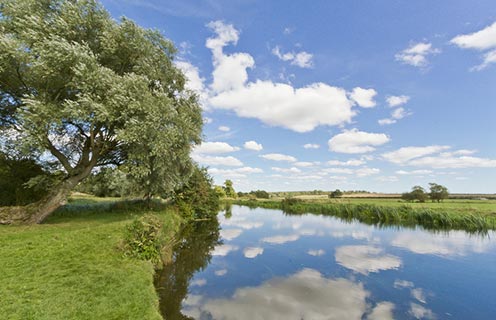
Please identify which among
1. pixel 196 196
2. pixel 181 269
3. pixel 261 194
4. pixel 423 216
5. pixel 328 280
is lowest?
pixel 328 280

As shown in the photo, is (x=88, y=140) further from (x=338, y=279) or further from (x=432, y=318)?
(x=432, y=318)

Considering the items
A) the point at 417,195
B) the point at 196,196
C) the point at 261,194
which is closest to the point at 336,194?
the point at 417,195

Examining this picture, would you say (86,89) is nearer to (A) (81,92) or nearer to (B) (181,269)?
(A) (81,92)

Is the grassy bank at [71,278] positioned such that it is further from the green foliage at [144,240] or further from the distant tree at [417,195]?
the distant tree at [417,195]

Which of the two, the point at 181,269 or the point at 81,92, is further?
the point at 81,92

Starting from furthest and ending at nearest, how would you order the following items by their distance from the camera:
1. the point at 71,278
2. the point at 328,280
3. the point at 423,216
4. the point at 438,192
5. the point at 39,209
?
the point at 438,192, the point at 423,216, the point at 39,209, the point at 328,280, the point at 71,278

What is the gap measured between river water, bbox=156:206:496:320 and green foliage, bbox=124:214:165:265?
1.06 m

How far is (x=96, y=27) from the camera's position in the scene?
45.9 ft

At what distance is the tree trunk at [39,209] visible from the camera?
12031 mm

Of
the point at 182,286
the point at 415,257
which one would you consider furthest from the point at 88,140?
the point at 415,257

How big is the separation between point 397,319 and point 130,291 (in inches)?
332

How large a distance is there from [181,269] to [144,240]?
2.74 meters

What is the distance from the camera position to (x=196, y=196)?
87.8ft

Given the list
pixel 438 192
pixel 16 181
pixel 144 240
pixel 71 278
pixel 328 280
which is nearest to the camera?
pixel 71 278
